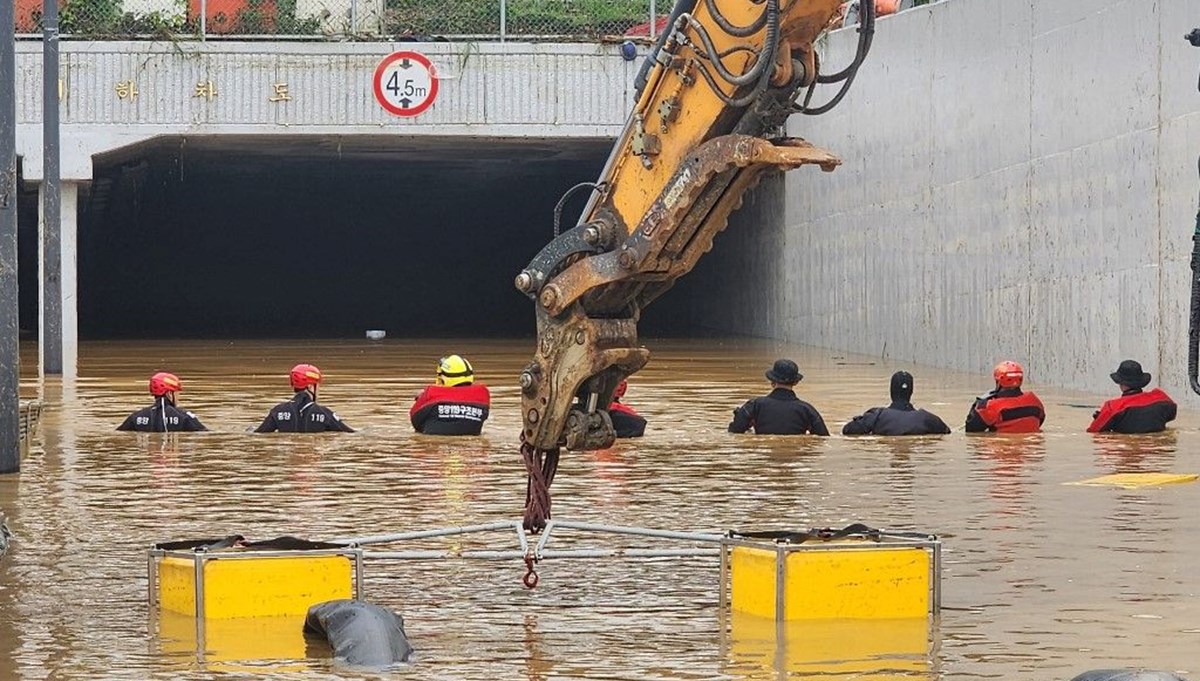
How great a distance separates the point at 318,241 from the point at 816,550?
48746 millimetres

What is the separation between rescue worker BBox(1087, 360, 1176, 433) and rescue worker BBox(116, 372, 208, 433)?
26.5ft

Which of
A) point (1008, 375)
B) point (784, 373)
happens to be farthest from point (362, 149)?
point (784, 373)

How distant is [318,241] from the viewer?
5812cm

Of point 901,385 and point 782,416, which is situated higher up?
point 901,385

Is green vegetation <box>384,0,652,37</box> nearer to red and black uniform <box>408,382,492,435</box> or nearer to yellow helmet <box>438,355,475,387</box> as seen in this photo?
yellow helmet <box>438,355,475,387</box>

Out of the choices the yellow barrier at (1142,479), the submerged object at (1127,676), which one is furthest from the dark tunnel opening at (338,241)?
the submerged object at (1127,676)

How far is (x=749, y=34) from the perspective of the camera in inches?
394

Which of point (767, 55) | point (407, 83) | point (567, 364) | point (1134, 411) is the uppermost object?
point (407, 83)

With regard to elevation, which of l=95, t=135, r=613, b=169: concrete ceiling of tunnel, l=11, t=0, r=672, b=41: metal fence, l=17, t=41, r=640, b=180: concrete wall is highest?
l=11, t=0, r=672, b=41: metal fence

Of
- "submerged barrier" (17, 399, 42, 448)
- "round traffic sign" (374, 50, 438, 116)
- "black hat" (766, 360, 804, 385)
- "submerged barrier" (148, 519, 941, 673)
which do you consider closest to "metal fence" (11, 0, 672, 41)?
"round traffic sign" (374, 50, 438, 116)

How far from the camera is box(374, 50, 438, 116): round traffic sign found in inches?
1415

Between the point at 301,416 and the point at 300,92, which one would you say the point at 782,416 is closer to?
the point at 301,416

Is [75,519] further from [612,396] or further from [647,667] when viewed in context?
[647,667]

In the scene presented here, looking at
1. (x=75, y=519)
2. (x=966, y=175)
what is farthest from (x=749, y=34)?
(x=966, y=175)
